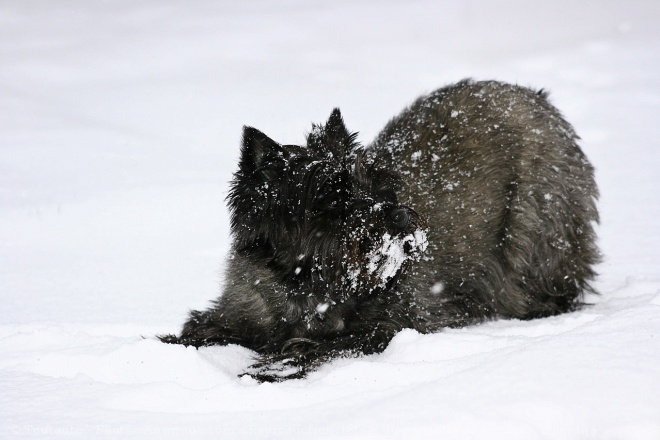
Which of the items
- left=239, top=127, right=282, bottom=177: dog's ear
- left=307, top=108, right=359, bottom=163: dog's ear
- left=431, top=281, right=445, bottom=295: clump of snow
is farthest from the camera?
left=431, top=281, right=445, bottom=295: clump of snow

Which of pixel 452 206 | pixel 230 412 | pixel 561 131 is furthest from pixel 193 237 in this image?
pixel 230 412

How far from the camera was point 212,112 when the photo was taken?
1353 centimetres

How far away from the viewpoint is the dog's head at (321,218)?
400cm

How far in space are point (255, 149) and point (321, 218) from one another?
62 centimetres

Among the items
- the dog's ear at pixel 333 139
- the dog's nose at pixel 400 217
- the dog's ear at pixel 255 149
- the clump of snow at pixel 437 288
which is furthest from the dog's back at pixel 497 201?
the dog's ear at pixel 255 149

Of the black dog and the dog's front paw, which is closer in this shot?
the dog's front paw

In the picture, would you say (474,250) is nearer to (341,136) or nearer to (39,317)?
(341,136)

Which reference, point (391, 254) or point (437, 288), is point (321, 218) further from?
point (437, 288)

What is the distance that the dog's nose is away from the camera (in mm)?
3912

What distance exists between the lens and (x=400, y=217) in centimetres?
391

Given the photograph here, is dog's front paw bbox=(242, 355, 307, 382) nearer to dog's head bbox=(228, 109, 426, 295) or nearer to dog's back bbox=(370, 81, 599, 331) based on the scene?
dog's head bbox=(228, 109, 426, 295)

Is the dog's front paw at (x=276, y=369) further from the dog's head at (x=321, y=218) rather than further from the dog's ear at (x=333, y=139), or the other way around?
the dog's ear at (x=333, y=139)

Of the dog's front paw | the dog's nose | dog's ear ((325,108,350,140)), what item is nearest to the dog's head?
the dog's nose

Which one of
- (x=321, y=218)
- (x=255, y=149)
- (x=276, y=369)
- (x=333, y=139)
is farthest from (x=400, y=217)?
(x=276, y=369)
